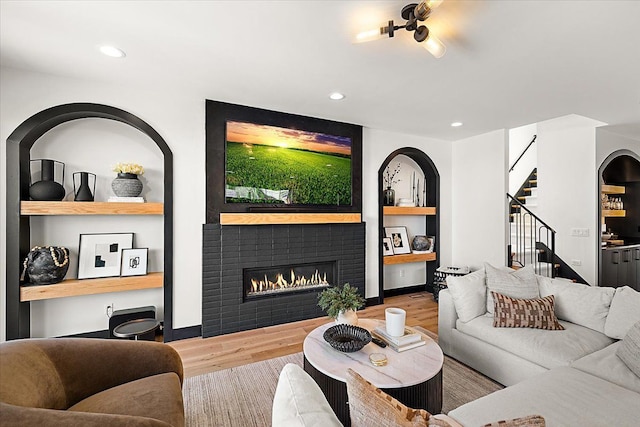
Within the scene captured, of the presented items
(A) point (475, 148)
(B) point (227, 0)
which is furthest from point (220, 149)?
(A) point (475, 148)

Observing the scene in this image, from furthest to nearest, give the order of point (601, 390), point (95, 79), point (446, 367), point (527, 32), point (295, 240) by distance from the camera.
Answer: point (295, 240), point (95, 79), point (446, 367), point (527, 32), point (601, 390)

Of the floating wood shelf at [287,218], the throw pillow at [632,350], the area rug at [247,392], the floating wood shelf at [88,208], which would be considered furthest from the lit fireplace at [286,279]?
the throw pillow at [632,350]

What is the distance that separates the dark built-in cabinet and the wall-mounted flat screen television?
405 centimetres

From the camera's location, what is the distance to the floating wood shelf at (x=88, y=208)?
2.57 metres

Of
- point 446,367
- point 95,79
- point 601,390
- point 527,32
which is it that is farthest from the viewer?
point 95,79

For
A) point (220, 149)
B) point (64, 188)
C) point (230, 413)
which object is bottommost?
point (230, 413)

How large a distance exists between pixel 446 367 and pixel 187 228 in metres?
2.82

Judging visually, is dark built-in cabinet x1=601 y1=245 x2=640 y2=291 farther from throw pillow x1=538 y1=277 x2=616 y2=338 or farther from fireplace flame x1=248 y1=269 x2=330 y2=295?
fireplace flame x1=248 y1=269 x2=330 y2=295

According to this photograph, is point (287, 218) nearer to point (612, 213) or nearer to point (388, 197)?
point (388, 197)

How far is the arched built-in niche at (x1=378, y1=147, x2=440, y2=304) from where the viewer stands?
441 centimetres

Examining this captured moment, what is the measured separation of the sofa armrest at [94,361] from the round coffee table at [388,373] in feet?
2.75

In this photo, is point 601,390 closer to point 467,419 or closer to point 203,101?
point 467,419

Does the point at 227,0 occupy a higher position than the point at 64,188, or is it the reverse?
the point at 227,0

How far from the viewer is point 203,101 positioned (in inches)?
129
